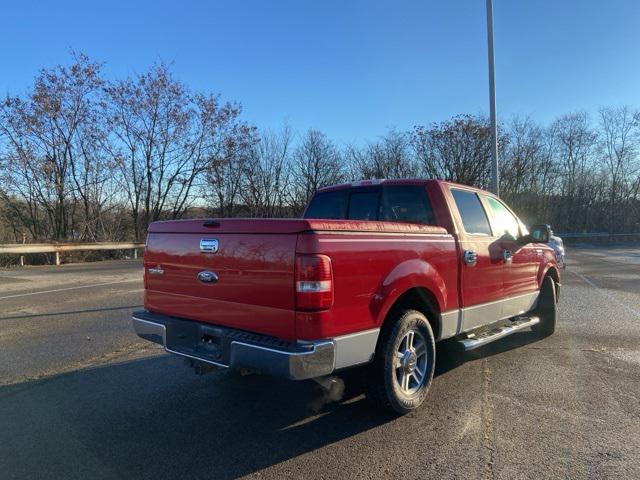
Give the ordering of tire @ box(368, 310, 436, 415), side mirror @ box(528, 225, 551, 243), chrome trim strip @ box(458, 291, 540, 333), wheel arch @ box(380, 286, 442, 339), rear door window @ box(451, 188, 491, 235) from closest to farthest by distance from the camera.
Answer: tire @ box(368, 310, 436, 415) < wheel arch @ box(380, 286, 442, 339) < chrome trim strip @ box(458, 291, 540, 333) < rear door window @ box(451, 188, 491, 235) < side mirror @ box(528, 225, 551, 243)

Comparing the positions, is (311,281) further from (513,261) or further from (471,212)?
(513,261)

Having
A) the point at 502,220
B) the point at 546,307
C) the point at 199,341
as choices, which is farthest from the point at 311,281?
the point at 546,307

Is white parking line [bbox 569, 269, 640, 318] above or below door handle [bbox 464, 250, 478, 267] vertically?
below

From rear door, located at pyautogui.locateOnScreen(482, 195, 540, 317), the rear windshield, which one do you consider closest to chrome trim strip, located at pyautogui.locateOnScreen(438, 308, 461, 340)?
the rear windshield

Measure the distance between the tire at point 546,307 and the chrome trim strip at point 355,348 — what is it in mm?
4206

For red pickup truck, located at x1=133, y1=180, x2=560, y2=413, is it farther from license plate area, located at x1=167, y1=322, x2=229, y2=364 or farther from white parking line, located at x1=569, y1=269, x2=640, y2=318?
white parking line, located at x1=569, y1=269, x2=640, y2=318

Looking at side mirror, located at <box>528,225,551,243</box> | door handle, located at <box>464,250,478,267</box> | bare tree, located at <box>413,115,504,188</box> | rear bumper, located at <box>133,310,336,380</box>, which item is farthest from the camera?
bare tree, located at <box>413,115,504,188</box>

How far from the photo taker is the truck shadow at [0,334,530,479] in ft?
11.1

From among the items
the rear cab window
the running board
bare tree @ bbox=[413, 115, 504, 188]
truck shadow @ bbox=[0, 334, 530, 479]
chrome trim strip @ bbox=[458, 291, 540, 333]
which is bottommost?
truck shadow @ bbox=[0, 334, 530, 479]

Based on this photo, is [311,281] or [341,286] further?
[341,286]

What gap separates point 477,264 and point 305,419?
2.40 meters

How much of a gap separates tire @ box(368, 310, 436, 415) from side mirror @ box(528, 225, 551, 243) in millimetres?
2576

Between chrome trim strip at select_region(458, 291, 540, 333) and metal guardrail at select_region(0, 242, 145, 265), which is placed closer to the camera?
chrome trim strip at select_region(458, 291, 540, 333)

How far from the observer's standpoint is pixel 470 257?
5.08 m
